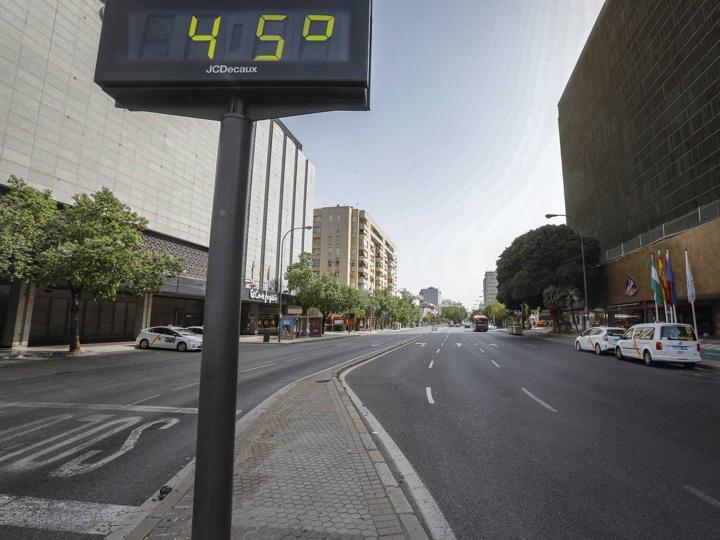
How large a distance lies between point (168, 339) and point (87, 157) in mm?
13619

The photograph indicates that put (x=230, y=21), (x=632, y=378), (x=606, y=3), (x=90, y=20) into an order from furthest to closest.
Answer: (x=606, y=3) → (x=90, y=20) → (x=632, y=378) → (x=230, y=21)

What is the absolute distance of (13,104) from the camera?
21625 mm

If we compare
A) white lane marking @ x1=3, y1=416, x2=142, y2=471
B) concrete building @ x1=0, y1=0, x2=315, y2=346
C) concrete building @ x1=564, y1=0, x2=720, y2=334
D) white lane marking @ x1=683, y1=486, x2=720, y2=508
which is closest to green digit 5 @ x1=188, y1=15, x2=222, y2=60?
white lane marking @ x1=3, y1=416, x2=142, y2=471

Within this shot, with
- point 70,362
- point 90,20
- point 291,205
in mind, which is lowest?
point 70,362

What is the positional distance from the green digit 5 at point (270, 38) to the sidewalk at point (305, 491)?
355 cm

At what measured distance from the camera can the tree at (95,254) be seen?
58.4 feet

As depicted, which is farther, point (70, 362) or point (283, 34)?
point (70, 362)

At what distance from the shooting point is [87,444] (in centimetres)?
579

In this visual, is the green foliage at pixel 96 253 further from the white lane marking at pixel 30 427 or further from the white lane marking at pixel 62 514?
the white lane marking at pixel 62 514

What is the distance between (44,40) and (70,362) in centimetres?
2031

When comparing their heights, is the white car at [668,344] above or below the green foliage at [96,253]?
below

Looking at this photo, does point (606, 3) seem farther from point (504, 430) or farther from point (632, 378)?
Result: point (504, 430)

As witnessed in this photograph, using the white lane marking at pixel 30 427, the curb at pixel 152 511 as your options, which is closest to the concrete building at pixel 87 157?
the white lane marking at pixel 30 427

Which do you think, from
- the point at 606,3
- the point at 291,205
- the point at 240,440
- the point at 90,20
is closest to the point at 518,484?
the point at 240,440
